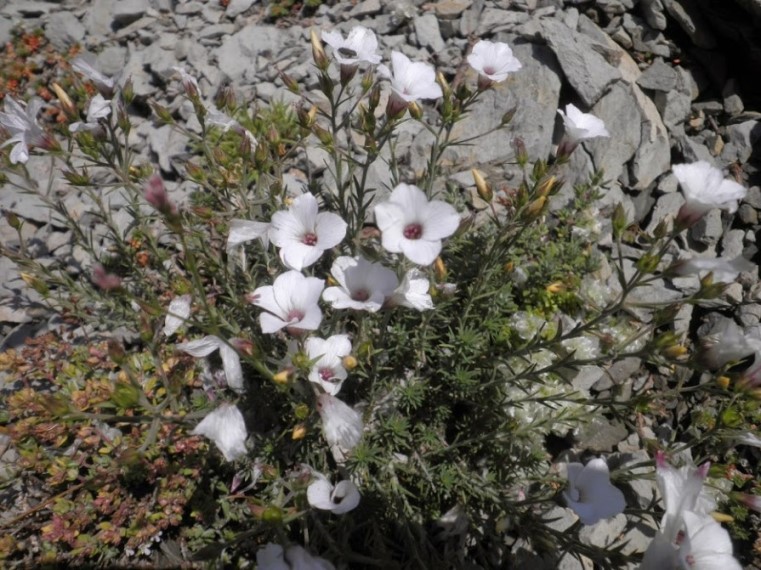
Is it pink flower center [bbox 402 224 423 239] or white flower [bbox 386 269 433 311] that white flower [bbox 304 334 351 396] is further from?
pink flower center [bbox 402 224 423 239]

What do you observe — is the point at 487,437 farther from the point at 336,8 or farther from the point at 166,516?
the point at 336,8

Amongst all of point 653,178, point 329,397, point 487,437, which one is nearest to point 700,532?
point 487,437

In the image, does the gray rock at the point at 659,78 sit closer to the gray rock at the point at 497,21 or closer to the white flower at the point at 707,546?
the gray rock at the point at 497,21

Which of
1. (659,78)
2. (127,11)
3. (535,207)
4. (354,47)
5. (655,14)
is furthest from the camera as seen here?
(127,11)

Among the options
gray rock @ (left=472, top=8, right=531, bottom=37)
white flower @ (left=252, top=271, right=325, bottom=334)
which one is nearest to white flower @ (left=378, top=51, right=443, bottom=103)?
white flower @ (left=252, top=271, right=325, bottom=334)

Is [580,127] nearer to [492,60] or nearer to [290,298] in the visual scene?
[492,60]

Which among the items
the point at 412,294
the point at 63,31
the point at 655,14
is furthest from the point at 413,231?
the point at 63,31

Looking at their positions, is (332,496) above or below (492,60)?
below

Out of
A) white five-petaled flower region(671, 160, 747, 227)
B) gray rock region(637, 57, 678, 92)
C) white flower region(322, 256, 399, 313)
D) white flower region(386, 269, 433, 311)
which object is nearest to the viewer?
white five-petaled flower region(671, 160, 747, 227)
